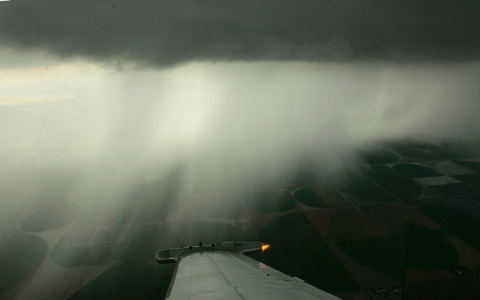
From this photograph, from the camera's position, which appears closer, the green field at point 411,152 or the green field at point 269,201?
the green field at point 269,201

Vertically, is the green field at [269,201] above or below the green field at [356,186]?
below

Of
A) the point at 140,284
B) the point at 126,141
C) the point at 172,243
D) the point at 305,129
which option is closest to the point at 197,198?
the point at 172,243

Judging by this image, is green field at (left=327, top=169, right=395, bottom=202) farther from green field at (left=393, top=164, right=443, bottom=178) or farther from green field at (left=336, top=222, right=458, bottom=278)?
green field at (left=393, top=164, right=443, bottom=178)

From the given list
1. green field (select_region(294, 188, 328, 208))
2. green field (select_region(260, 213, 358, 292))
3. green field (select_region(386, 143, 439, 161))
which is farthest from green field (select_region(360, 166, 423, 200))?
green field (select_region(260, 213, 358, 292))

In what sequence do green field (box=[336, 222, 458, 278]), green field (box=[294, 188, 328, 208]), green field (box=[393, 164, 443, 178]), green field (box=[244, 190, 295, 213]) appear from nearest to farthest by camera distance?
green field (box=[336, 222, 458, 278]), green field (box=[244, 190, 295, 213]), green field (box=[294, 188, 328, 208]), green field (box=[393, 164, 443, 178])

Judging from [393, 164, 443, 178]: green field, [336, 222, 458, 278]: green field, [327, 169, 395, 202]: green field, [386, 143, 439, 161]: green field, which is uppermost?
[386, 143, 439, 161]: green field

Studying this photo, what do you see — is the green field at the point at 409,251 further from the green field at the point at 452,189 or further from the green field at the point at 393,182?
the green field at the point at 452,189

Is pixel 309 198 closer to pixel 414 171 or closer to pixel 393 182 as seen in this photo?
pixel 393 182

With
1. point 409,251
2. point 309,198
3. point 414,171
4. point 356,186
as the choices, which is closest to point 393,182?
point 356,186

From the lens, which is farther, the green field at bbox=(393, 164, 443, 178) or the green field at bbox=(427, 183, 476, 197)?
the green field at bbox=(393, 164, 443, 178)

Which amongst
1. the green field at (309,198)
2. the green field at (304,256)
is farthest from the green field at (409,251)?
the green field at (309,198)

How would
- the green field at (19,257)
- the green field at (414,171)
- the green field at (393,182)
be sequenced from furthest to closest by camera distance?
the green field at (414,171), the green field at (393,182), the green field at (19,257)

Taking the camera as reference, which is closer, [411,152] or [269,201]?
[269,201]
